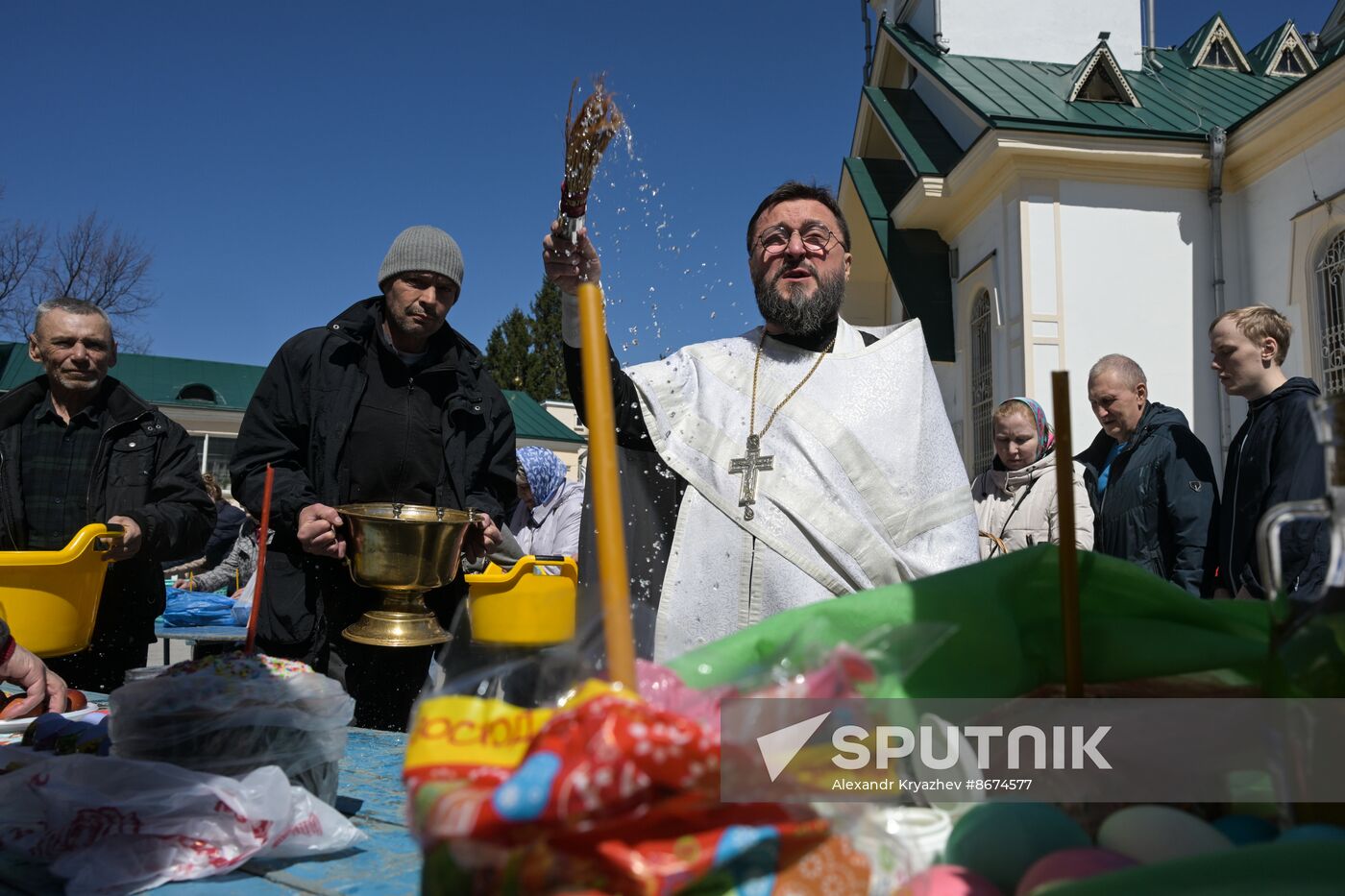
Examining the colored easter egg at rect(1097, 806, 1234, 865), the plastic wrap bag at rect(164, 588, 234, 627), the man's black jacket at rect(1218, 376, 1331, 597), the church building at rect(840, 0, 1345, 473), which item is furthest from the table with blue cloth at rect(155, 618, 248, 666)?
the church building at rect(840, 0, 1345, 473)

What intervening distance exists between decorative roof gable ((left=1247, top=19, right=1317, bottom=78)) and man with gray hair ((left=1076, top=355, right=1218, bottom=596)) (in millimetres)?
13216

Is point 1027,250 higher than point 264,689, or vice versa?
point 1027,250

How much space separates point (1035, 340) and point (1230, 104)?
507 centimetres

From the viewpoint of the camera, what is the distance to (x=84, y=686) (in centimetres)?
340

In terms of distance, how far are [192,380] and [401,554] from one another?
29277 mm

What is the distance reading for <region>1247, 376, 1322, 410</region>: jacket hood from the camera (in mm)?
3512

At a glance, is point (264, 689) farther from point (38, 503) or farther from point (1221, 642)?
point (38, 503)

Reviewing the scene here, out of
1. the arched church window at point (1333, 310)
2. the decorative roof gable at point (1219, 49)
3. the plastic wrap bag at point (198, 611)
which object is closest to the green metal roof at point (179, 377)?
the plastic wrap bag at point (198, 611)

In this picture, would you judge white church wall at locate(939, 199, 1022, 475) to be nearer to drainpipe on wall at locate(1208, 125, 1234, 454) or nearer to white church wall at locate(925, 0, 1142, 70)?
drainpipe on wall at locate(1208, 125, 1234, 454)

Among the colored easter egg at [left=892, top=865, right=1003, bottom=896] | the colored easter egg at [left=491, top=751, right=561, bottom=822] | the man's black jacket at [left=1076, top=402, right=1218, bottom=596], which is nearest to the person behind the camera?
the colored easter egg at [left=491, top=751, right=561, bottom=822]

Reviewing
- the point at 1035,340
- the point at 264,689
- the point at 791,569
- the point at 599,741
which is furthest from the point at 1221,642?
the point at 1035,340

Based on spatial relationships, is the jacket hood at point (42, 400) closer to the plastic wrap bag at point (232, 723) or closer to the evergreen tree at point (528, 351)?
the plastic wrap bag at point (232, 723)

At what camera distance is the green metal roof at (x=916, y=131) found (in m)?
12.5

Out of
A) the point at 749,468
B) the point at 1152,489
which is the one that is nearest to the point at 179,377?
the point at 1152,489
